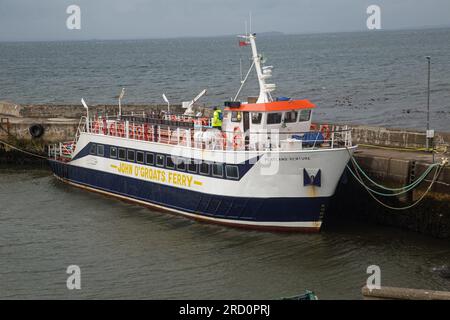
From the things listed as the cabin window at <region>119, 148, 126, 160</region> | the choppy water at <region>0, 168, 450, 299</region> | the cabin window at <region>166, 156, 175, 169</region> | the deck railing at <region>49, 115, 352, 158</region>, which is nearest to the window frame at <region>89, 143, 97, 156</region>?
the deck railing at <region>49, 115, 352, 158</region>

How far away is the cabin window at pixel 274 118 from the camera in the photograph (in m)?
28.5

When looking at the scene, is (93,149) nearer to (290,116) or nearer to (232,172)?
(232,172)

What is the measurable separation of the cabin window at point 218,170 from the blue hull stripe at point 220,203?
860mm

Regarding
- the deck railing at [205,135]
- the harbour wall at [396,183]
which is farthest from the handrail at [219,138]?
the harbour wall at [396,183]

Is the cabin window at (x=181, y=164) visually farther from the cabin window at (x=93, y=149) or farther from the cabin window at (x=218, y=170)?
the cabin window at (x=93, y=149)

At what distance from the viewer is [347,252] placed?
85.8ft

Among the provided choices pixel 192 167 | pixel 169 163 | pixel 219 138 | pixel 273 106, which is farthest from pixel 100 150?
pixel 273 106

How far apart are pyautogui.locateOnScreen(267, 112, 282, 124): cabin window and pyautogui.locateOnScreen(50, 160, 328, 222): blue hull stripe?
3.17 metres

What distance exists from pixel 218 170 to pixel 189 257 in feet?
13.4

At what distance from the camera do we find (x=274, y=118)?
2866cm

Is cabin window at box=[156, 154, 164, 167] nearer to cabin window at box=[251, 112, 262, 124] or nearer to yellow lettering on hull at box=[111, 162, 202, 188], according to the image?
yellow lettering on hull at box=[111, 162, 202, 188]

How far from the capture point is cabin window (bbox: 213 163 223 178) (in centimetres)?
2836
